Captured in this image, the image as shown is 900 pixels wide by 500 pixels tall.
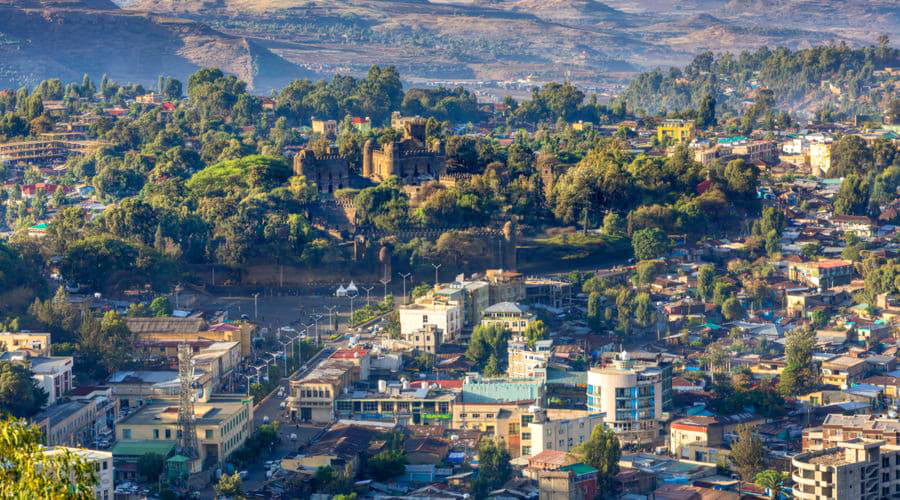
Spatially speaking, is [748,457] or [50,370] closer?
[748,457]

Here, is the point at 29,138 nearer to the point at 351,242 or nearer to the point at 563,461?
the point at 351,242

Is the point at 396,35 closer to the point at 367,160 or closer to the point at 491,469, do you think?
the point at 367,160

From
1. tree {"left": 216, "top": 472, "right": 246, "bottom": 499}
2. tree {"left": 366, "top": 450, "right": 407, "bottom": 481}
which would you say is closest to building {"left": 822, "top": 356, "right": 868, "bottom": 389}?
tree {"left": 366, "top": 450, "right": 407, "bottom": 481}

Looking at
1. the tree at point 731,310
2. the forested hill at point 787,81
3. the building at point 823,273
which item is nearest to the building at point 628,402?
the tree at point 731,310

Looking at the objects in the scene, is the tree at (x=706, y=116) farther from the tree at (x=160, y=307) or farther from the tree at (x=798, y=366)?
the tree at (x=160, y=307)

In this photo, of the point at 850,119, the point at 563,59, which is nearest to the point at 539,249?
the point at 850,119

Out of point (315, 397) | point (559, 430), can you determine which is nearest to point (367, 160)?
point (315, 397)
